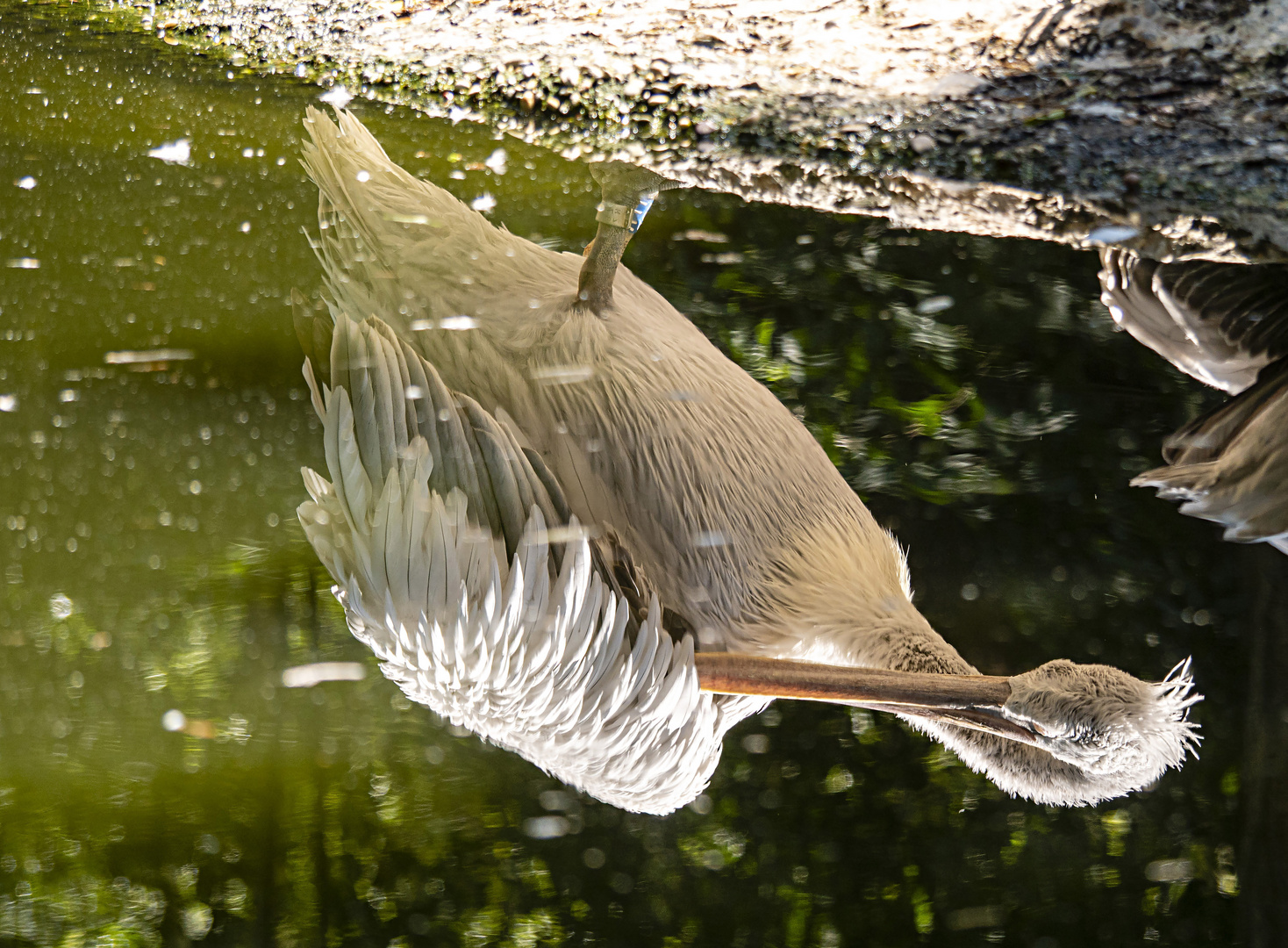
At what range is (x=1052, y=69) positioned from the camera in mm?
1304

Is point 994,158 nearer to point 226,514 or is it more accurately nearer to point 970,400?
point 970,400

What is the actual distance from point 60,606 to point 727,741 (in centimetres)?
62

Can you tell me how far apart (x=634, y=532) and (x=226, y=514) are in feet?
1.29

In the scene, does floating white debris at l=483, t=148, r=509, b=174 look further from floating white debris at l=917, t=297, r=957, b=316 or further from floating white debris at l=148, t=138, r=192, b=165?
floating white debris at l=917, t=297, r=957, b=316

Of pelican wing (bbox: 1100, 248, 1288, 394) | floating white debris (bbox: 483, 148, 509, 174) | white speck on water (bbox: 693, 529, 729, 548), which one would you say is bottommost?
white speck on water (bbox: 693, 529, 729, 548)

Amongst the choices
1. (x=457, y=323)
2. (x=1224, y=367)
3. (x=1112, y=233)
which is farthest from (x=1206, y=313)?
(x=457, y=323)

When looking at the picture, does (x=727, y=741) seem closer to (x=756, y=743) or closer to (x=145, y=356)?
(x=756, y=743)

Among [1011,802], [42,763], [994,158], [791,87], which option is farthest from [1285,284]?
[42,763]

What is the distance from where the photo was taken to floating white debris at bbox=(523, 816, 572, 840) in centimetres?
91

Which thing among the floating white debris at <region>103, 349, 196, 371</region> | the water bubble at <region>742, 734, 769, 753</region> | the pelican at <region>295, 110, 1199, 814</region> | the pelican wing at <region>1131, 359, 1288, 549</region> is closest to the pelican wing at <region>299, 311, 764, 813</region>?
the pelican at <region>295, 110, 1199, 814</region>

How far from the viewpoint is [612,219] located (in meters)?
1.12

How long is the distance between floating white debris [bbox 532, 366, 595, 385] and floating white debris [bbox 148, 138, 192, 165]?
689mm

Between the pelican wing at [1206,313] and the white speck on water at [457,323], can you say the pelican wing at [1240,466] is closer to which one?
the pelican wing at [1206,313]

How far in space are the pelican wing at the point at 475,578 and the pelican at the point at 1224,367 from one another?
0.45 m
